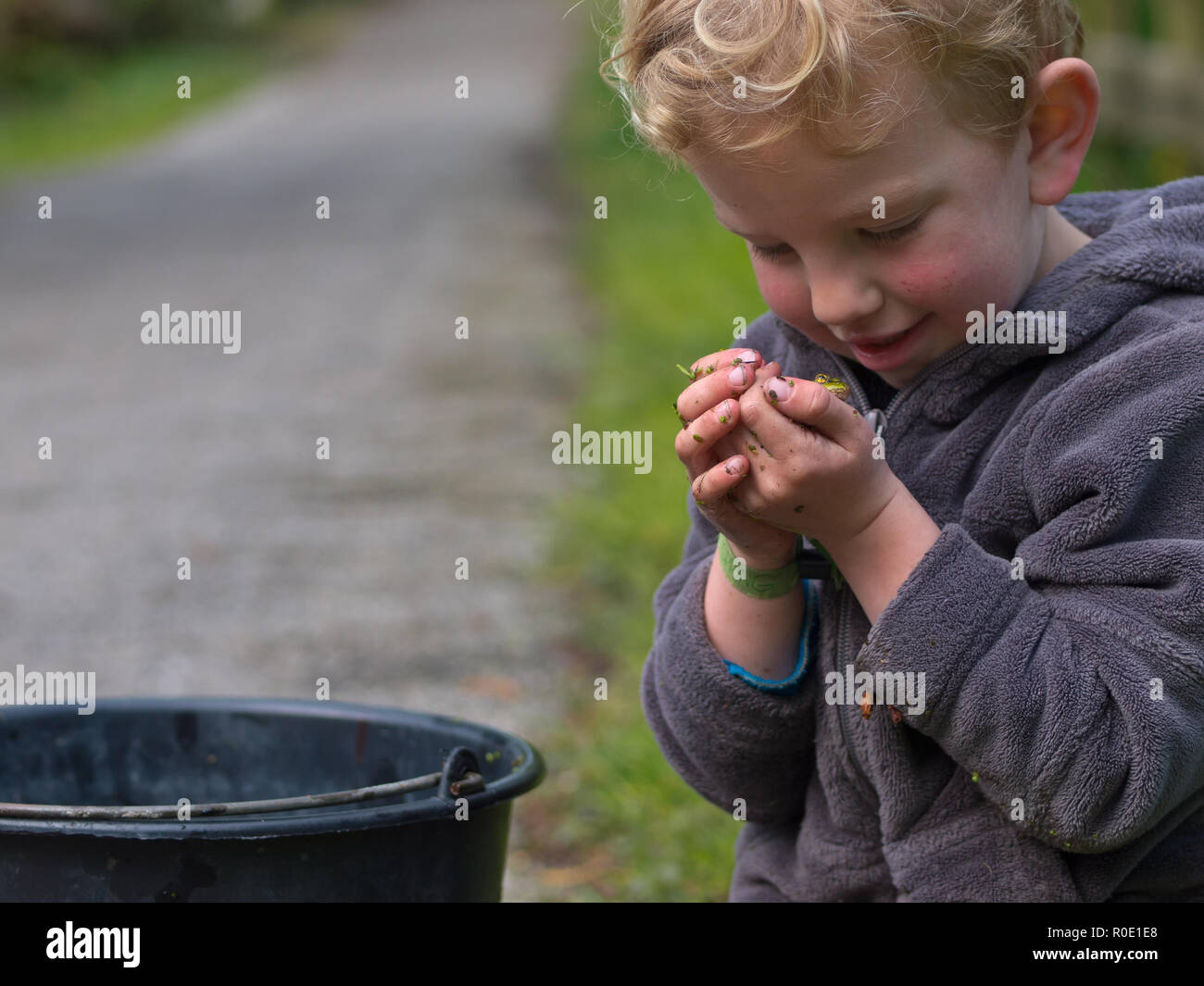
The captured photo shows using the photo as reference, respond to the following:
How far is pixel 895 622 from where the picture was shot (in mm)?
1455

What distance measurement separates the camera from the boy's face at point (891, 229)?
1445mm

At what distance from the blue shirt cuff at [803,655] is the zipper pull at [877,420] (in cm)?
18

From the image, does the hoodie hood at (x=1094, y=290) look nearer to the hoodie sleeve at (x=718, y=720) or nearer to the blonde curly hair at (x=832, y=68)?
the blonde curly hair at (x=832, y=68)

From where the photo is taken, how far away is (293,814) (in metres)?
1.61

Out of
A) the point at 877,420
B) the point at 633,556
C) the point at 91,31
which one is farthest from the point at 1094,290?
the point at 91,31

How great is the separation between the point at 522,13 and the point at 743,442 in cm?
2705

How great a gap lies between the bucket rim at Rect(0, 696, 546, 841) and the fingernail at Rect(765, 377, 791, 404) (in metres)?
0.51

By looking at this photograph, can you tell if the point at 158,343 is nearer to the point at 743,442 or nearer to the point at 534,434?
the point at 534,434

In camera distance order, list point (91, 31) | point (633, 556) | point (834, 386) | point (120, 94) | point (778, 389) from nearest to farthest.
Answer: point (778, 389) → point (834, 386) → point (633, 556) → point (120, 94) → point (91, 31)

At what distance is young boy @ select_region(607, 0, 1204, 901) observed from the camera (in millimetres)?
1421

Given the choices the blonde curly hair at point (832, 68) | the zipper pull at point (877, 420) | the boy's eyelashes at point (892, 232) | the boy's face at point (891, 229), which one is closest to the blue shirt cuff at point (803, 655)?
the zipper pull at point (877, 420)

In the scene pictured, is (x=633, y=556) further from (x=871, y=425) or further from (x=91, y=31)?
(x=91, y=31)

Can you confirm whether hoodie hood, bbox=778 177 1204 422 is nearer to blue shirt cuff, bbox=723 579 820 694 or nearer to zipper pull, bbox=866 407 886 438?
zipper pull, bbox=866 407 886 438

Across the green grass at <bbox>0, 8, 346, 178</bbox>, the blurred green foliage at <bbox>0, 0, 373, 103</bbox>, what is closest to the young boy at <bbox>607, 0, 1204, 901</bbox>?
the green grass at <bbox>0, 8, 346, 178</bbox>
